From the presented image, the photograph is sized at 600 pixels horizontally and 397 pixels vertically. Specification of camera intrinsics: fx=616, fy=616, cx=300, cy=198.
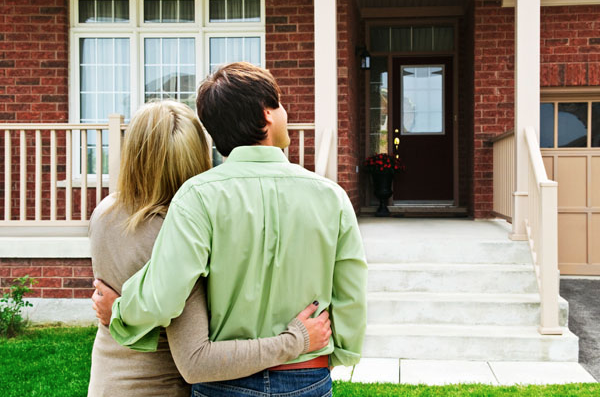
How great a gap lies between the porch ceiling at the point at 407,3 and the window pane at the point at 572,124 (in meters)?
2.04

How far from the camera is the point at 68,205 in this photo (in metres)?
5.41

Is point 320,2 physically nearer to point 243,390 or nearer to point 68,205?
point 68,205

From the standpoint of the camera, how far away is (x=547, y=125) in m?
7.42

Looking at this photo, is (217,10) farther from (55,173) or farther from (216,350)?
(216,350)

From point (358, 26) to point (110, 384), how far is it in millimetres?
7575

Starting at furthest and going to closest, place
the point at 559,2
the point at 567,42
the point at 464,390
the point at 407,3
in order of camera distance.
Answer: the point at 407,3 → the point at 567,42 → the point at 559,2 → the point at 464,390

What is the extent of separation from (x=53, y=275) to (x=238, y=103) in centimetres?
469

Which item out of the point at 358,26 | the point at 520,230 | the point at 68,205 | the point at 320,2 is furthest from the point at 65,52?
the point at 520,230

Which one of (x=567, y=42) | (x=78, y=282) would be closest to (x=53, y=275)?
(x=78, y=282)

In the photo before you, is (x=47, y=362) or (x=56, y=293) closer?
(x=47, y=362)

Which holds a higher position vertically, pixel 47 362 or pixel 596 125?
pixel 596 125

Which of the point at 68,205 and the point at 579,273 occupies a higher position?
the point at 68,205

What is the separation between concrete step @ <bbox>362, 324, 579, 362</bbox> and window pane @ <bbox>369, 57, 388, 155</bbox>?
15.1ft

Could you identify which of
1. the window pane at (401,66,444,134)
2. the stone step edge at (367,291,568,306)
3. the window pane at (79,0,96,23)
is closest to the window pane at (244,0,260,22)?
the window pane at (79,0,96,23)
